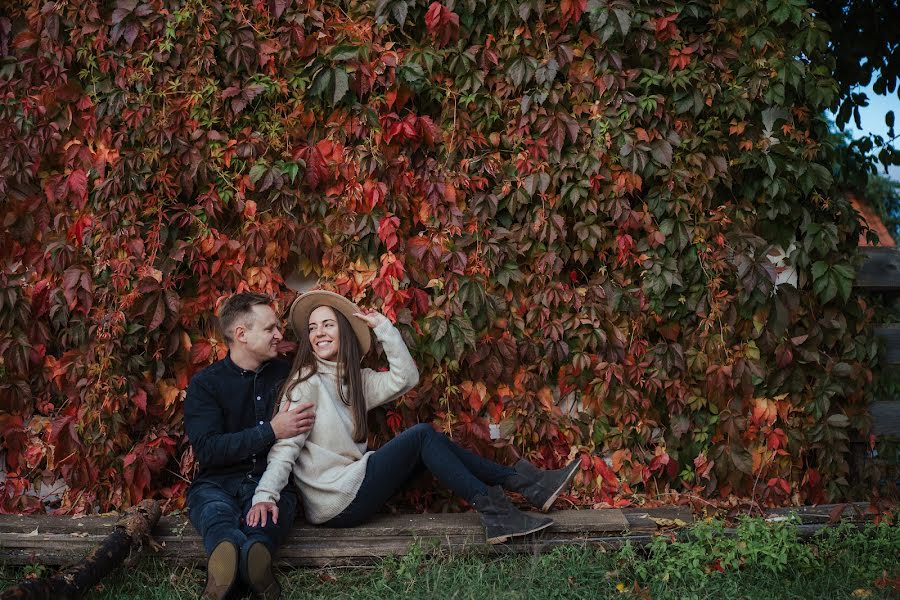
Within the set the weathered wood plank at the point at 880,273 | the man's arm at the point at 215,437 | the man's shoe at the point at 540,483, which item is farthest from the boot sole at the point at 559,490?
the weathered wood plank at the point at 880,273

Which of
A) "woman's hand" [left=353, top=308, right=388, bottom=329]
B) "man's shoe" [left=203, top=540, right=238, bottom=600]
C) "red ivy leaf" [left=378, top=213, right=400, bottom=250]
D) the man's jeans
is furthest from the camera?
"red ivy leaf" [left=378, top=213, right=400, bottom=250]

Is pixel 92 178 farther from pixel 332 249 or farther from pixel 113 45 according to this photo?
pixel 332 249

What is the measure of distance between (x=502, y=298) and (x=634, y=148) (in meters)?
0.87

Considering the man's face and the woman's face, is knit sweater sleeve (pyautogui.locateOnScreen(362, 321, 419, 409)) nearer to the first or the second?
the woman's face

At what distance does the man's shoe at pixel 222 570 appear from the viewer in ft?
8.39

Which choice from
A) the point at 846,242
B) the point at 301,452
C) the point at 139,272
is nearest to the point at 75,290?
the point at 139,272

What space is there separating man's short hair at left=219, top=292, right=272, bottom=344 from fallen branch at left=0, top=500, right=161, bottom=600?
2.46 feet

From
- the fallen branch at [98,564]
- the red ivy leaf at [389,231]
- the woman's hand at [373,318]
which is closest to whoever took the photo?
the fallen branch at [98,564]

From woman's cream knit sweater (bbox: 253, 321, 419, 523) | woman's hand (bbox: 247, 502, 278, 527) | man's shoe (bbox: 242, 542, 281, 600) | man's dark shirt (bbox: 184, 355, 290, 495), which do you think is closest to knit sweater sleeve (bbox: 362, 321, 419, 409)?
woman's cream knit sweater (bbox: 253, 321, 419, 523)

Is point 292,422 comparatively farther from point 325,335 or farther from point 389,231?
point 389,231

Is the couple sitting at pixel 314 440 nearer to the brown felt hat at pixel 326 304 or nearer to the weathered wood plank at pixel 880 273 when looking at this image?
the brown felt hat at pixel 326 304

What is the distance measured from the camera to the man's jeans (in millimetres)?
2717

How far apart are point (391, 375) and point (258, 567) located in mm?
963

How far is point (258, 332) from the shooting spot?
126 inches
